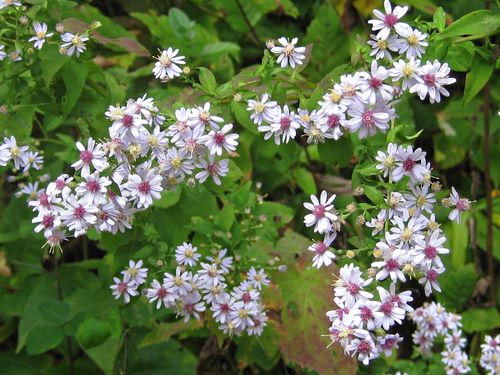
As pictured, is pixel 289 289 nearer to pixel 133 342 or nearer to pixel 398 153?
pixel 133 342

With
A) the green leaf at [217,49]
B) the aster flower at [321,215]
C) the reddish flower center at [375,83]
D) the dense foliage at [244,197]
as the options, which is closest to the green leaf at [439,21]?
the dense foliage at [244,197]

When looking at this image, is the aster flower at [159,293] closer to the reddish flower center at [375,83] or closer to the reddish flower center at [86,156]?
the reddish flower center at [86,156]

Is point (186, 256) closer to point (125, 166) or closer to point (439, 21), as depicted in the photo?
point (125, 166)

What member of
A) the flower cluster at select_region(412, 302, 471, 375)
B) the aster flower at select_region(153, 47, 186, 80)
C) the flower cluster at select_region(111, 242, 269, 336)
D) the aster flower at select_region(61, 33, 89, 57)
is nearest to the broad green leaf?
the flower cluster at select_region(111, 242, 269, 336)

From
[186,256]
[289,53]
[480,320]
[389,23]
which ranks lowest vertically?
[480,320]

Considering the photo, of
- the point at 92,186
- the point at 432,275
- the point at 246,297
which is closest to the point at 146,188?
the point at 92,186

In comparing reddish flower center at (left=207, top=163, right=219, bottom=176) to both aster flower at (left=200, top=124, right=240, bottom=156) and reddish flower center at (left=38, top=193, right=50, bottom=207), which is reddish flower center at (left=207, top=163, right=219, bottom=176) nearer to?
aster flower at (left=200, top=124, right=240, bottom=156)
